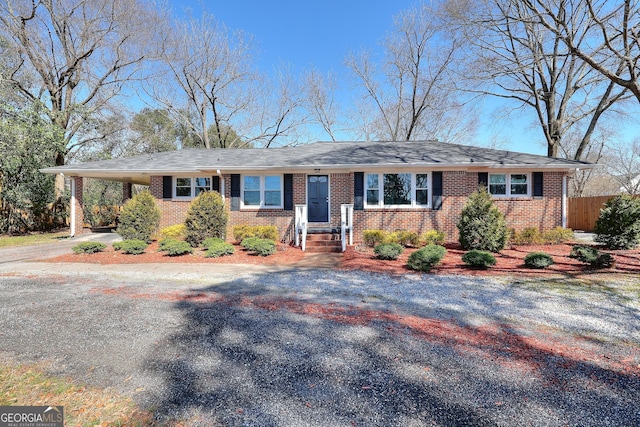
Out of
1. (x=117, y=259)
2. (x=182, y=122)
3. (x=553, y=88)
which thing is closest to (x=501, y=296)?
(x=117, y=259)

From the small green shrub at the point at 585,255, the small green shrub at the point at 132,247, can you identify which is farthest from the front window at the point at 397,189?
the small green shrub at the point at 132,247

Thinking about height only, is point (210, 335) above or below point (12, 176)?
below

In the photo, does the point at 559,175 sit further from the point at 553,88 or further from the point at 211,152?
the point at 211,152

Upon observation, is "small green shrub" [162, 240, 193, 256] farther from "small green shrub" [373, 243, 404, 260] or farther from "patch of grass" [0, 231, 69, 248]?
"patch of grass" [0, 231, 69, 248]

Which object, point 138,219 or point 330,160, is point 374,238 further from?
point 138,219

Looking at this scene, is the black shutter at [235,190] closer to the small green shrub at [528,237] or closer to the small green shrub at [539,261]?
the small green shrub at [539,261]

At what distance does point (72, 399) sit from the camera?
2.23m

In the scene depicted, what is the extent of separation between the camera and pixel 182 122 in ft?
77.8

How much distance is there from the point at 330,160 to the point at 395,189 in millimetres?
2694

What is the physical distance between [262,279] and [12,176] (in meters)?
15.0

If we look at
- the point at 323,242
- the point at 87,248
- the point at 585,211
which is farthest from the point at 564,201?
the point at 87,248

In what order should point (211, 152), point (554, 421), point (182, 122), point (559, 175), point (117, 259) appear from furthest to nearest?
point (182, 122) < point (211, 152) < point (559, 175) < point (117, 259) < point (554, 421)

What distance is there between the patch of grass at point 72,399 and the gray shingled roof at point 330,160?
9.27 meters

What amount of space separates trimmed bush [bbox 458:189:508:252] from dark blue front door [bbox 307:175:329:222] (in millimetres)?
5154
